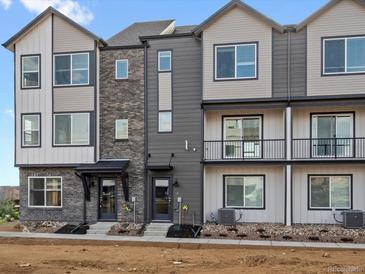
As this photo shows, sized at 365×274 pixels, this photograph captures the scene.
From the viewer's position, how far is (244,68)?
739 inches

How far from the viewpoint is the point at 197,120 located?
62.7ft

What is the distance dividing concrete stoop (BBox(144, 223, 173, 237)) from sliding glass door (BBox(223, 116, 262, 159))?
13.8 feet

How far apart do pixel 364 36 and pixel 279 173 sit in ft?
22.6

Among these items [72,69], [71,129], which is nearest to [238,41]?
[72,69]

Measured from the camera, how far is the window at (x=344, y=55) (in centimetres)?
1792

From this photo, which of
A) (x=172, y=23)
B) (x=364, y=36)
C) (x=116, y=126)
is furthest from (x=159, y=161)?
(x=364, y=36)

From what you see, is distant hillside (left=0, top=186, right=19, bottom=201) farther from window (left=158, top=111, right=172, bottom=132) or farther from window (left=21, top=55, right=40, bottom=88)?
window (left=158, top=111, right=172, bottom=132)

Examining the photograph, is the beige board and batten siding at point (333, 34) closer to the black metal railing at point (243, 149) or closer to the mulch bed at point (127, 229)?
the black metal railing at point (243, 149)

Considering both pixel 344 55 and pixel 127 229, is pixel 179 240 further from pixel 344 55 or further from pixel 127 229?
pixel 344 55

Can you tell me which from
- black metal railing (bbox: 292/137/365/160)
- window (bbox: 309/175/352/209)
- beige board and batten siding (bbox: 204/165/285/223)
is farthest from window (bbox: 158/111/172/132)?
window (bbox: 309/175/352/209)

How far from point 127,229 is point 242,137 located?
261 inches

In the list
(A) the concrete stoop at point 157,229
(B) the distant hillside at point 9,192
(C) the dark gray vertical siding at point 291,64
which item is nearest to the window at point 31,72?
(A) the concrete stoop at point 157,229

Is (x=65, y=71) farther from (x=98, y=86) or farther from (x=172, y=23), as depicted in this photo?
(x=172, y=23)

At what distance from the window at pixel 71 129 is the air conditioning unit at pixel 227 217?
23.1 ft
